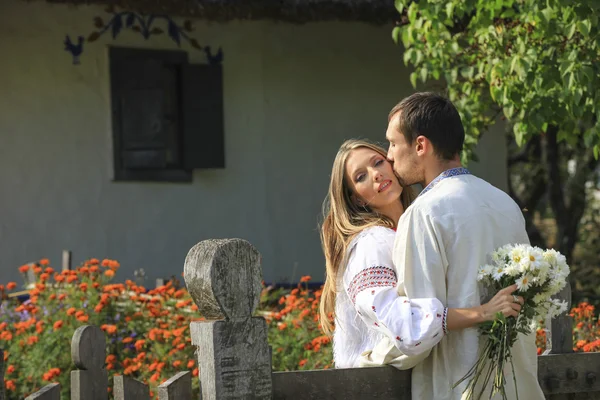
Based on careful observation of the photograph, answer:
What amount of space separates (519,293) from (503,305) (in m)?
0.07

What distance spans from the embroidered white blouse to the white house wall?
5.32 meters

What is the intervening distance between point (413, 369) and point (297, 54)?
633 cm

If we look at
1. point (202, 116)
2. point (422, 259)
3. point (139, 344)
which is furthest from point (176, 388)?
point (202, 116)

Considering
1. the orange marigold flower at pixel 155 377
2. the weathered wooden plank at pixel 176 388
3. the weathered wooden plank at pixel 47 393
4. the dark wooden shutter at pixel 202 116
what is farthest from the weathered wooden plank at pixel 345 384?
the dark wooden shutter at pixel 202 116

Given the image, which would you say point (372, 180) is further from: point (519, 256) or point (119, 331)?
point (119, 331)

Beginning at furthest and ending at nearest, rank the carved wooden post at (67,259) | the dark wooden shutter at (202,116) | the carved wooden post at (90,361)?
the dark wooden shutter at (202,116), the carved wooden post at (67,259), the carved wooden post at (90,361)

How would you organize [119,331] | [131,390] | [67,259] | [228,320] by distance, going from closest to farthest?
[228,320] < [131,390] < [119,331] < [67,259]

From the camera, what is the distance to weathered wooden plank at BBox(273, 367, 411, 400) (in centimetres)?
270

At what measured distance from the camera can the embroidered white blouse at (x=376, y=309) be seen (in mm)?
2611

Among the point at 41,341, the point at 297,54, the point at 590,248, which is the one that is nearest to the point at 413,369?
the point at 41,341

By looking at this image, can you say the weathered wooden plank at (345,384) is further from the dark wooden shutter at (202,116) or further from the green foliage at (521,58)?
the dark wooden shutter at (202,116)

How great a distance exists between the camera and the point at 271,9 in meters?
8.29

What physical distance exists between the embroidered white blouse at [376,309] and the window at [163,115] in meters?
5.46

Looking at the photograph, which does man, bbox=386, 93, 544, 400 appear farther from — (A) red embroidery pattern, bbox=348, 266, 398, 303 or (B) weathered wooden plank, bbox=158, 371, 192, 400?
(B) weathered wooden plank, bbox=158, 371, 192, 400
